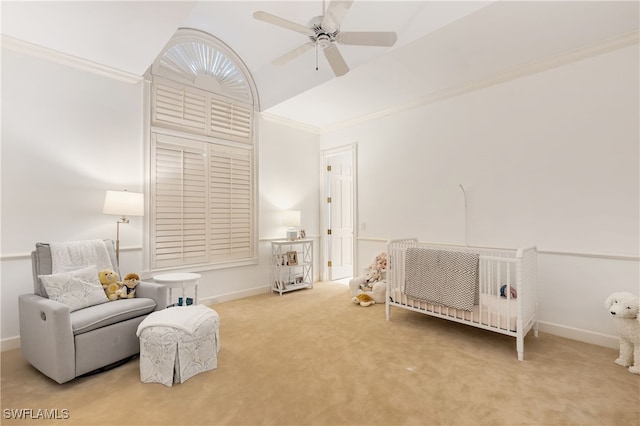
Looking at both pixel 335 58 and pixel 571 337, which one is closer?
pixel 335 58

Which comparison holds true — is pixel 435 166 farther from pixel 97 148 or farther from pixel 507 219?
pixel 97 148

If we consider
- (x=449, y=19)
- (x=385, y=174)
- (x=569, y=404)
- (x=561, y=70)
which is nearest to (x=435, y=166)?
(x=385, y=174)

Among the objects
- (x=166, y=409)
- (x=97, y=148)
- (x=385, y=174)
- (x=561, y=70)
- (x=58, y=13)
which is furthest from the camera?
(x=385, y=174)

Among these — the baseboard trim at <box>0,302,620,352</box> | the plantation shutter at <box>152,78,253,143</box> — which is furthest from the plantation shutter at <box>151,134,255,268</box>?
the baseboard trim at <box>0,302,620,352</box>

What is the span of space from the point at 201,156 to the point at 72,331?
2367mm

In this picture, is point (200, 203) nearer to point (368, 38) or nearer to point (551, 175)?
point (368, 38)

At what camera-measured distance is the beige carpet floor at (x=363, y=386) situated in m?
1.73

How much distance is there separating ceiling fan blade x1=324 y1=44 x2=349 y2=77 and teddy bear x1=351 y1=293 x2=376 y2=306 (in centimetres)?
263

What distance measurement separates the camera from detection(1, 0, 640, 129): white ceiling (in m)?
2.34

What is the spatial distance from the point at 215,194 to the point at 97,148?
4.33 feet

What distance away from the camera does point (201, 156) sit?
152 inches

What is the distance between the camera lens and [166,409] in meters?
1.80

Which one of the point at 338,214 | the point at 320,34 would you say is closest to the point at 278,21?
the point at 320,34

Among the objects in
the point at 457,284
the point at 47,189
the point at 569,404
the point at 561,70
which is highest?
the point at 561,70
